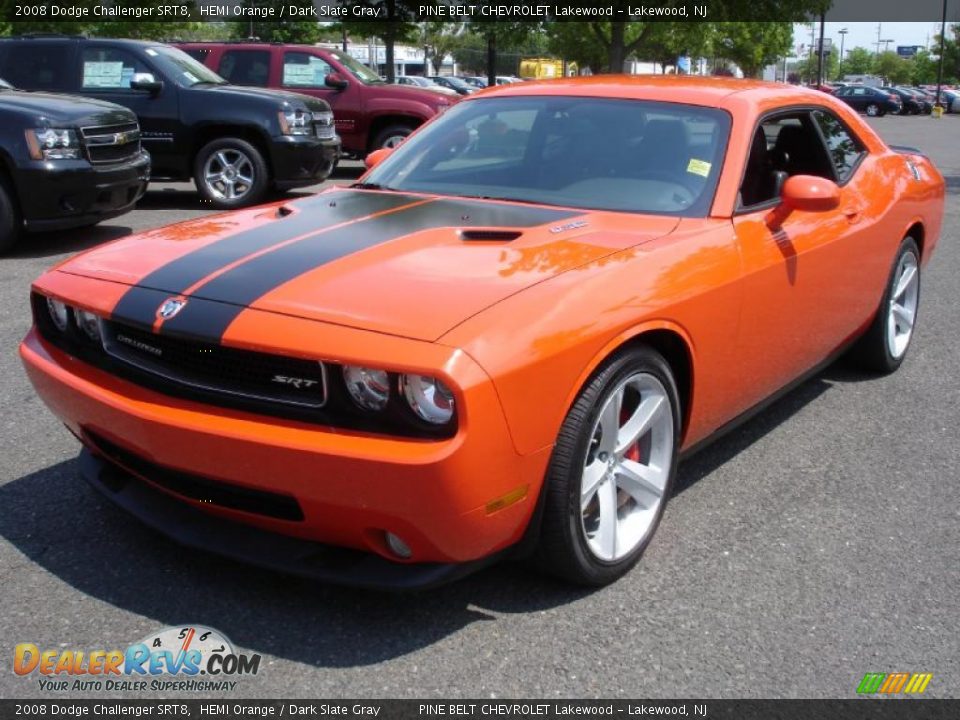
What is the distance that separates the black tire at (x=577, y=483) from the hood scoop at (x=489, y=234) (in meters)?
0.56

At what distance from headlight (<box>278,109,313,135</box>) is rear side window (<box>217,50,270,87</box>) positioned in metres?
3.29

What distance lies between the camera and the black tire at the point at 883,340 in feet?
16.8

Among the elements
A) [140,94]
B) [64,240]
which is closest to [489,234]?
[64,240]

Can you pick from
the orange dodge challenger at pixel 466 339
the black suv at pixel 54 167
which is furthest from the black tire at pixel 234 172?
the orange dodge challenger at pixel 466 339

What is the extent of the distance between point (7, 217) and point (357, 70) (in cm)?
755

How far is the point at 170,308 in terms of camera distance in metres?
2.85

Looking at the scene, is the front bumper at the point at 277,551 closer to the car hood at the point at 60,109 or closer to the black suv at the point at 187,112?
the car hood at the point at 60,109

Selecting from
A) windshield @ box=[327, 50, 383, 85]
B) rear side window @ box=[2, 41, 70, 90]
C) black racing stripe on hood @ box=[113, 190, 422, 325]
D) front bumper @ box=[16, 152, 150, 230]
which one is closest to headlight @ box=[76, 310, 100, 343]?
black racing stripe on hood @ box=[113, 190, 422, 325]

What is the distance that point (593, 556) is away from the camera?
3.03 meters

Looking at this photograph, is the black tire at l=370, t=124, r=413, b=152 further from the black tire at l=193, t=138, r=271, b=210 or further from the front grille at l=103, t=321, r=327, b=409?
the front grille at l=103, t=321, r=327, b=409

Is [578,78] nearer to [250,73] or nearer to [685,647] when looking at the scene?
[685,647]

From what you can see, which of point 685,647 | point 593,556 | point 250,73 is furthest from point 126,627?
point 250,73

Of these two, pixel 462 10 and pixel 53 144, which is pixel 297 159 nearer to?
pixel 53 144
